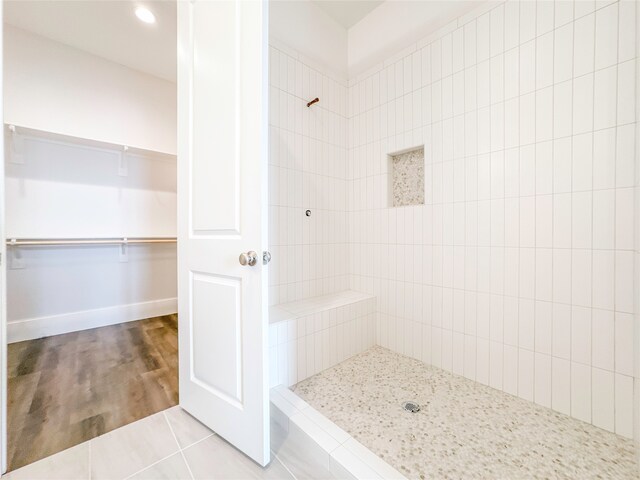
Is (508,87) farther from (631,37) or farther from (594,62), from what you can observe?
(631,37)

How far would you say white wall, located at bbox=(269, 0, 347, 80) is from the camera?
2.05m

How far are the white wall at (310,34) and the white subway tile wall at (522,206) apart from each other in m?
0.51

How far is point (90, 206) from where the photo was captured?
277 centimetres

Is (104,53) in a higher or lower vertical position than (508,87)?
higher

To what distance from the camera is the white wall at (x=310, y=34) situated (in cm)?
205

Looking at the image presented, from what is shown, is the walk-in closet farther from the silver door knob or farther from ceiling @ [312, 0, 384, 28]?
ceiling @ [312, 0, 384, 28]

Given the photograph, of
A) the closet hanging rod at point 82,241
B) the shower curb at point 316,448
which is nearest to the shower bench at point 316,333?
the shower curb at point 316,448

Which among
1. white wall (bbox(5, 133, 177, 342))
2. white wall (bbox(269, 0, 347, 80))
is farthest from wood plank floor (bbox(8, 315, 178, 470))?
white wall (bbox(269, 0, 347, 80))

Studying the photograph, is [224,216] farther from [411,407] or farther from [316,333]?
[411,407]

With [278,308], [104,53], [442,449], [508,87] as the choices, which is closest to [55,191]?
[104,53]

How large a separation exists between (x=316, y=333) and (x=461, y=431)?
3.23ft

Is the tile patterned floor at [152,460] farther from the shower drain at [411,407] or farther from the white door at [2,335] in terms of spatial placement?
the shower drain at [411,407]

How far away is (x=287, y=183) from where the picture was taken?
7.01ft

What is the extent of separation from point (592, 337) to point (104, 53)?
182 inches
